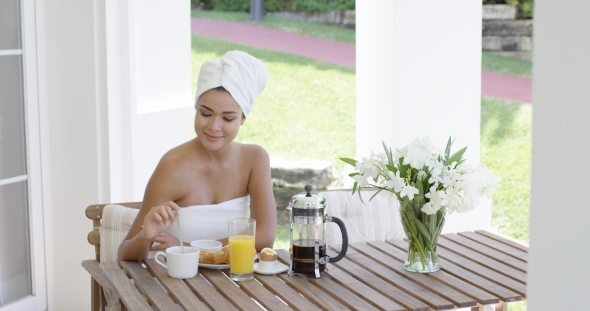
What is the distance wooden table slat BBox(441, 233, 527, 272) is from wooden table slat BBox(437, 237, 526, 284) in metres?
0.02

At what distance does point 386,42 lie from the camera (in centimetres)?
378

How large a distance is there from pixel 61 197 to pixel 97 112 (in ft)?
1.39

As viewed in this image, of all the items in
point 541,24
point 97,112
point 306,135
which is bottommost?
point 306,135

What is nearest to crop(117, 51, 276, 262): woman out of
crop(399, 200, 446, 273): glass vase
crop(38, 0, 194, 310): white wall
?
crop(399, 200, 446, 273): glass vase

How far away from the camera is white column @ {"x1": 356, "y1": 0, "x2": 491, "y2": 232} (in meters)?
3.73

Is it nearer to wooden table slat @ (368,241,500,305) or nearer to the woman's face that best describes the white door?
the woman's face

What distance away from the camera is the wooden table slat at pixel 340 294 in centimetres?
172

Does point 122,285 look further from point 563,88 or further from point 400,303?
point 563,88

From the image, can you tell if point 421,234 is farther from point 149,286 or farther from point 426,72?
point 426,72

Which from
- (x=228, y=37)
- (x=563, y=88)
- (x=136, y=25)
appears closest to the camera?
(x=563, y=88)

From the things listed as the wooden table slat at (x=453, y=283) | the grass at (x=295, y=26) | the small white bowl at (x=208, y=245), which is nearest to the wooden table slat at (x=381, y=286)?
the wooden table slat at (x=453, y=283)

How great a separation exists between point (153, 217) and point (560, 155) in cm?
143

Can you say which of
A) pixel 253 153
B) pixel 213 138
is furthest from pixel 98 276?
pixel 253 153

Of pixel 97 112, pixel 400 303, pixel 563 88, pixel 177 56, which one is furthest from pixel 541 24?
pixel 177 56
